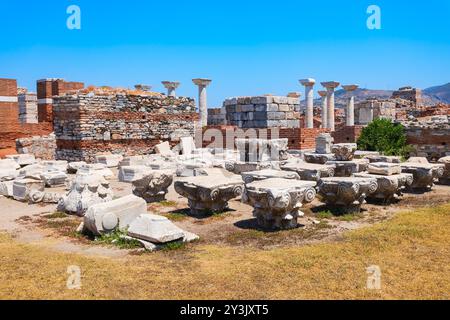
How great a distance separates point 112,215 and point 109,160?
9843 mm

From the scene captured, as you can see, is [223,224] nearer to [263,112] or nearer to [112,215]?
[112,215]

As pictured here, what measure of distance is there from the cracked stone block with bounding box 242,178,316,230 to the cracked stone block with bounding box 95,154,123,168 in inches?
391

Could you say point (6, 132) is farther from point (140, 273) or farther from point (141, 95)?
point (140, 273)

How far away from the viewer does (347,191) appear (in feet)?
27.6

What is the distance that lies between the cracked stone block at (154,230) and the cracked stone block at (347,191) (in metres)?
3.32

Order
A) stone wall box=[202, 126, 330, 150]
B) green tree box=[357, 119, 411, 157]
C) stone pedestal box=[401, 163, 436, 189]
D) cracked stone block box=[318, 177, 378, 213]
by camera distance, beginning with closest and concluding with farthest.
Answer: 1. cracked stone block box=[318, 177, 378, 213]
2. stone pedestal box=[401, 163, 436, 189]
3. green tree box=[357, 119, 411, 157]
4. stone wall box=[202, 126, 330, 150]

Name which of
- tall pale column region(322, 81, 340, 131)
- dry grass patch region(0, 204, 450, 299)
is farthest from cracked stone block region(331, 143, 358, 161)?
tall pale column region(322, 81, 340, 131)

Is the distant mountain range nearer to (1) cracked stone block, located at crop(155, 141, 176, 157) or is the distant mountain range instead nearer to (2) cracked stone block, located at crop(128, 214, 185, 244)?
(1) cracked stone block, located at crop(155, 141, 176, 157)

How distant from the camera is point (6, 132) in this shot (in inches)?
875

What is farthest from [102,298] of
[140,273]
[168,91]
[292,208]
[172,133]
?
[168,91]

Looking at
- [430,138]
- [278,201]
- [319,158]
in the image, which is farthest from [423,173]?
[278,201]

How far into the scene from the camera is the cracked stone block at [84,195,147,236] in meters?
7.13

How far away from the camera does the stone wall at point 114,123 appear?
1730 cm
